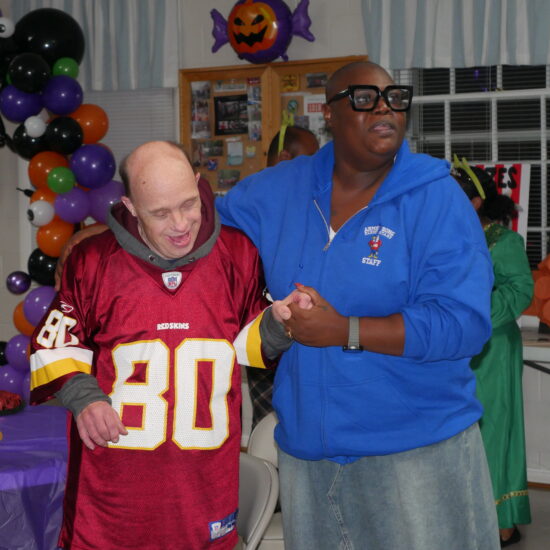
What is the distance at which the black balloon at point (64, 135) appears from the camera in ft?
15.9

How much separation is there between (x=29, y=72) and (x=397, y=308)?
3.83m

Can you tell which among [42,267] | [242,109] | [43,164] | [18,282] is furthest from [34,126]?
[242,109]

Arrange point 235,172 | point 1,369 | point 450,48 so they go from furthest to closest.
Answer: point 235,172, point 1,369, point 450,48

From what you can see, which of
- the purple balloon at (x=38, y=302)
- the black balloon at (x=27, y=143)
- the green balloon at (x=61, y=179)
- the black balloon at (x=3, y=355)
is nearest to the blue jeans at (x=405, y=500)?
the purple balloon at (x=38, y=302)

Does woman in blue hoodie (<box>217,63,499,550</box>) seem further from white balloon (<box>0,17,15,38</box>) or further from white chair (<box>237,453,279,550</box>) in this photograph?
white balloon (<box>0,17,15,38</box>)

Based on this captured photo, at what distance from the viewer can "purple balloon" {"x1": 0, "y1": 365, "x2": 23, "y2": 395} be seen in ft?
16.5

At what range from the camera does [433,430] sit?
1598 mm

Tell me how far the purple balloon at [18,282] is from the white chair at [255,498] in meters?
3.50

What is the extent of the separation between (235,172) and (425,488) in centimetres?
410

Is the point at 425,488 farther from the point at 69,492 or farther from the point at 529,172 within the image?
the point at 529,172

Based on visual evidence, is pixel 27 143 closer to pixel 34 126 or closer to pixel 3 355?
pixel 34 126

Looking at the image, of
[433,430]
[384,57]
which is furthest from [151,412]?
[384,57]

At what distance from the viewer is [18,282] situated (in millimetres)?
5309

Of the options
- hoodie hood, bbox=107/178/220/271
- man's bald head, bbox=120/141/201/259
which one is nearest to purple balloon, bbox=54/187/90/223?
hoodie hood, bbox=107/178/220/271
